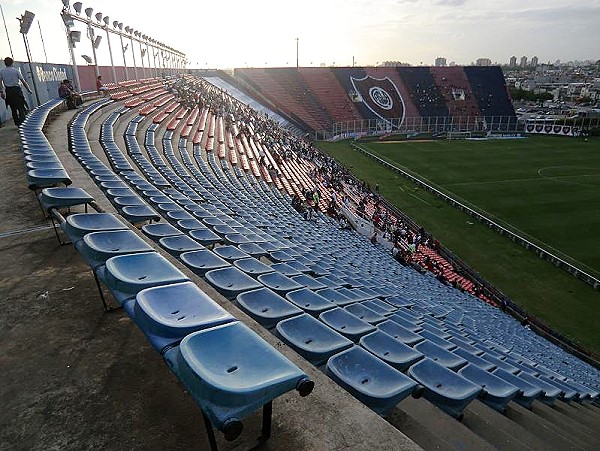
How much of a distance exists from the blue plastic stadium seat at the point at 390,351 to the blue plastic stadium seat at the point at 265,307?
73cm

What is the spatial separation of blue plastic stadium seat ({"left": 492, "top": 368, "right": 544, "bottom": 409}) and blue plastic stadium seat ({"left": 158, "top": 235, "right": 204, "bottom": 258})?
412cm

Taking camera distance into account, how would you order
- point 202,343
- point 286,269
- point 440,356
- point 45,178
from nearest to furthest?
point 202,343 < point 440,356 < point 45,178 < point 286,269

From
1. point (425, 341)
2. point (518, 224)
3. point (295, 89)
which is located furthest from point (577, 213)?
point (295, 89)

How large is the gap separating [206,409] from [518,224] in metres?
25.7

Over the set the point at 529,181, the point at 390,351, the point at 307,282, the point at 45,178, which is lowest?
the point at 529,181

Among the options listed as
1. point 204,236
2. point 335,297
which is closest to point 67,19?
point 204,236

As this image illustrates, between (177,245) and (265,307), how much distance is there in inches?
65.8

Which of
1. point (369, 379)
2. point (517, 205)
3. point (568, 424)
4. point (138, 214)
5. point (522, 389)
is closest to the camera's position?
point (369, 379)

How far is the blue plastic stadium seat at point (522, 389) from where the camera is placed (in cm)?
496

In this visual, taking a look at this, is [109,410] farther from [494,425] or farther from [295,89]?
[295,89]

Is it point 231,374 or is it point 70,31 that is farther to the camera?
point 70,31

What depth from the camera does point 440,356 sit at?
4.64 metres

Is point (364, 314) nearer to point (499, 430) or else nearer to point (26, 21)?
point (499, 430)

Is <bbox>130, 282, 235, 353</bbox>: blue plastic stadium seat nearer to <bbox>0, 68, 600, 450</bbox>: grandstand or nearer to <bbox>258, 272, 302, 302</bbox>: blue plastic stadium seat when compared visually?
<bbox>0, 68, 600, 450</bbox>: grandstand
